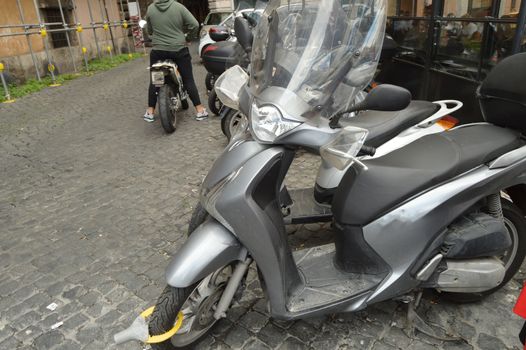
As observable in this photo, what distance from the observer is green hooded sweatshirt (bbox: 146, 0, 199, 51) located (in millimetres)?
6121

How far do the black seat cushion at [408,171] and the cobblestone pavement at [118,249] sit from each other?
2.45 feet

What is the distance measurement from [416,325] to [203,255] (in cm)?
135

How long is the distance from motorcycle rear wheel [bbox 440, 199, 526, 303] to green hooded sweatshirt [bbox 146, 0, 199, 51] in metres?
5.04

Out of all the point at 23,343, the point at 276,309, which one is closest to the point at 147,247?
the point at 23,343

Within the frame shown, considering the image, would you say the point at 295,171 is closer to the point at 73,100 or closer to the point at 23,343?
the point at 23,343

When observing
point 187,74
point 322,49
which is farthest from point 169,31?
point 322,49

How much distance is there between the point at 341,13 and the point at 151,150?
403 cm

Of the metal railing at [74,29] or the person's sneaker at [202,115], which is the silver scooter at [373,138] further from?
the metal railing at [74,29]

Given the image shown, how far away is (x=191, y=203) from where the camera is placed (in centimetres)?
404

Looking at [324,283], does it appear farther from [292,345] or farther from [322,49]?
[322,49]

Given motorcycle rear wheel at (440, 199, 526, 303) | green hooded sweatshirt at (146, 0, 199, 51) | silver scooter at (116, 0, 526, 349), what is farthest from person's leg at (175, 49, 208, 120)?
motorcycle rear wheel at (440, 199, 526, 303)

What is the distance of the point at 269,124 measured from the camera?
199 cm

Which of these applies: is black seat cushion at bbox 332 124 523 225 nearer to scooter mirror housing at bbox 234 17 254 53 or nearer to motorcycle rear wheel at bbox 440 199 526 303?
motorcycle rear wheel at bbox 440 199 526 303

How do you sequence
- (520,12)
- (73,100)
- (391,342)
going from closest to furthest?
(391,342)
(520,12)
(73,100)
